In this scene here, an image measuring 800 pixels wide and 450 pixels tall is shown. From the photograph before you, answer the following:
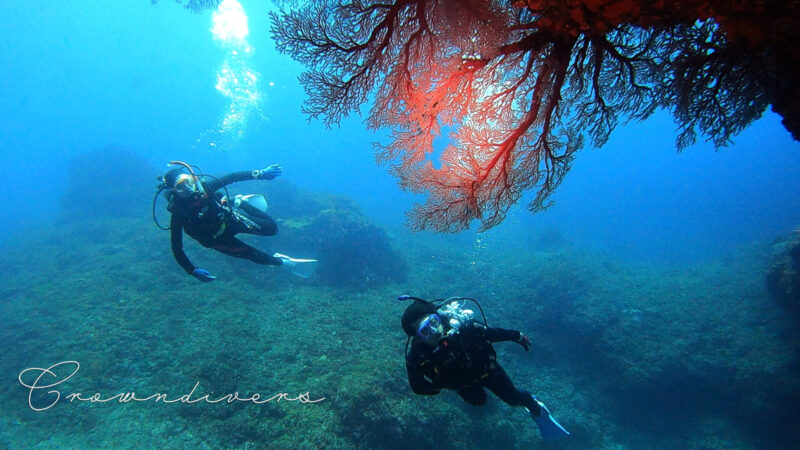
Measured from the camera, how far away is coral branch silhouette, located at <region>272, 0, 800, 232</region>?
10.1ft

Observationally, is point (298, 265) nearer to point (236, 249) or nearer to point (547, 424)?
point (236, 249)

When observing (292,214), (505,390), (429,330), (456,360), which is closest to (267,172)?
(429,330)

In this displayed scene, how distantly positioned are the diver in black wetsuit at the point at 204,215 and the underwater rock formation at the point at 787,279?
15233 millimetres

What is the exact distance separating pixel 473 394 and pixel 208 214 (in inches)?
242

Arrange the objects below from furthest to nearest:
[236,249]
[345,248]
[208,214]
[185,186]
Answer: [345,248] < [236,249] < [208,214] < [185,186]

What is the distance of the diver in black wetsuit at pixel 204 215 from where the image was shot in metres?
5.61

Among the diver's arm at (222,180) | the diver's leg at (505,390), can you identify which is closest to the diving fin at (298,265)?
the diver's arm at (222,180)

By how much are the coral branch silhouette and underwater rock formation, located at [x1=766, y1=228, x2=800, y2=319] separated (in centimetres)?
954

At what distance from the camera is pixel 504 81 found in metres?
3.79

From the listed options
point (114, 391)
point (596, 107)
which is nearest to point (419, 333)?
point (596, 107)

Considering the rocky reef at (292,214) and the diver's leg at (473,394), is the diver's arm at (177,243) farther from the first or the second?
the rocky reef at (292,214)

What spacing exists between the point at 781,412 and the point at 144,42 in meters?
148

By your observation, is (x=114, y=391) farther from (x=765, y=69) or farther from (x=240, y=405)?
(x=765, y=69)

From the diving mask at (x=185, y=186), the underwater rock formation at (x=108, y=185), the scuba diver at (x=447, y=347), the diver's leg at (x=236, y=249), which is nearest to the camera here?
the scuba diver at (x=447, y=347)
